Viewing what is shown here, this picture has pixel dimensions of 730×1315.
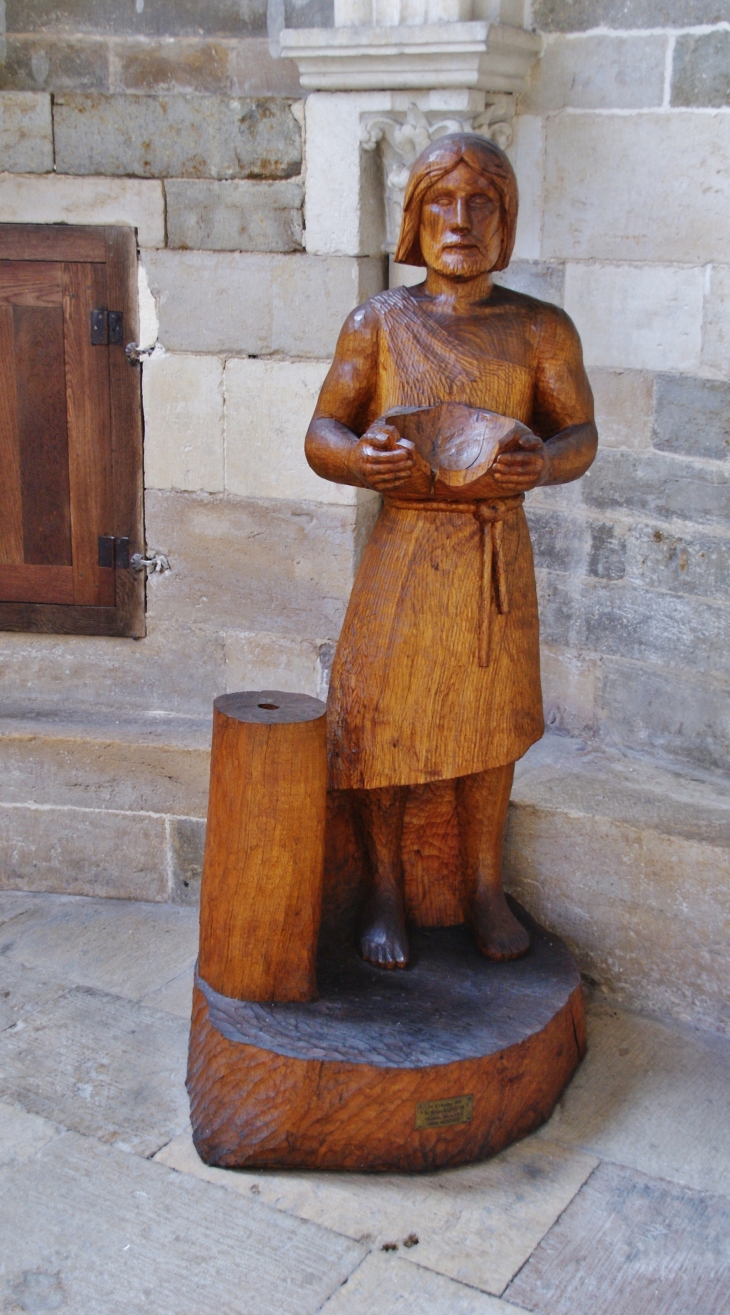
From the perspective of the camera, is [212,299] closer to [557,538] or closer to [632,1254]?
[557,538]

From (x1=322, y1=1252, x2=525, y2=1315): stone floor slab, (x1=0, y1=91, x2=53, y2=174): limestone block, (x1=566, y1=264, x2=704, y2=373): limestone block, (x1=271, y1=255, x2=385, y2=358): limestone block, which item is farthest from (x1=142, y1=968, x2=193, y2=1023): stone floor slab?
(x1=0, y1=91, x2=53, y2=174): limestone block

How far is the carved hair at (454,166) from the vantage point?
2.02 m

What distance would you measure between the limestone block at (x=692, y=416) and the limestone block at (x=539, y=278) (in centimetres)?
32

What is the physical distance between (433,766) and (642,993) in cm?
82

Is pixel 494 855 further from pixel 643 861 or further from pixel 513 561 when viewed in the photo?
pixel 513 561

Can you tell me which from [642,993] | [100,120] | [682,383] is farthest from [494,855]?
[100,120]

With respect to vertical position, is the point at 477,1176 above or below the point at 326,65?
below

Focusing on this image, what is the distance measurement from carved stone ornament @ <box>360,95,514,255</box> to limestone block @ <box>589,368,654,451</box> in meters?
0.57

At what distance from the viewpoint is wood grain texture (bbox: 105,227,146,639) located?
3090 mm

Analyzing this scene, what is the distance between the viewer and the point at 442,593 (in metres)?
2.14

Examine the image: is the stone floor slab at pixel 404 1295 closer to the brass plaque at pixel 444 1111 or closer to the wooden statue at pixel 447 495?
the brass plaque at pixel 444 1111

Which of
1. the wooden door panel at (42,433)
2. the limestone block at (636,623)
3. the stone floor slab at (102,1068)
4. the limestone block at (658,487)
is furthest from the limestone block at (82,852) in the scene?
the limestone block at (658,487)

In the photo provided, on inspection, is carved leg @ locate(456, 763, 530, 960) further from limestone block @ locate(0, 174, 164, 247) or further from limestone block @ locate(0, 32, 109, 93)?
limestone block @ locate(0, 32, 109, 93)

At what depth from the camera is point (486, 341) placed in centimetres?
212
